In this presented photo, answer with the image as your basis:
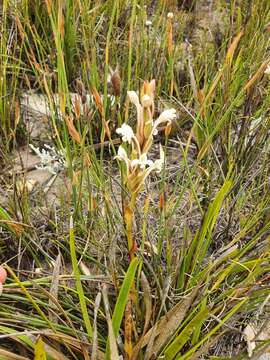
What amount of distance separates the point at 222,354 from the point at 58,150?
0.91m

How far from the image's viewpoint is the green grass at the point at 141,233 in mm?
963

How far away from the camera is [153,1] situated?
265 cm

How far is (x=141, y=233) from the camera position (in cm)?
125

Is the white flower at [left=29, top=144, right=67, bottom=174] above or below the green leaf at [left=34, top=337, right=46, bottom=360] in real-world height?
below

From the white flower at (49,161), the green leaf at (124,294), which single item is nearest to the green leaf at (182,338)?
the green leaf at (124,294)

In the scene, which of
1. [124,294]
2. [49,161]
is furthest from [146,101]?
[49,161]

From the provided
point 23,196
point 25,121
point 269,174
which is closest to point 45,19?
point 25,121

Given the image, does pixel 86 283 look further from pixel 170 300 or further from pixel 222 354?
pixel 222 354

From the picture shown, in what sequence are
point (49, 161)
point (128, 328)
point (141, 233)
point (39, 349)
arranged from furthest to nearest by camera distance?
point (49, 161) → point (141, 233) → point (128, 328) → point (39, 349)

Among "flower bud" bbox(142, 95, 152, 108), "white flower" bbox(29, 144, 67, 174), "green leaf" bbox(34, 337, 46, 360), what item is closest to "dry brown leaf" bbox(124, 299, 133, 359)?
"green leaf" bbox(34, 337, 46, 360)

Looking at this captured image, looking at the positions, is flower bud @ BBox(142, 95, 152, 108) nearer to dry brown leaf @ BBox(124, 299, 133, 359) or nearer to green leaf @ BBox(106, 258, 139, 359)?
green leaf @ BBox(106, 258, 139, 359)

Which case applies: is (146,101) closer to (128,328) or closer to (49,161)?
(128,328)

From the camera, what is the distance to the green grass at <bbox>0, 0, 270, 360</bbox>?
963 mm

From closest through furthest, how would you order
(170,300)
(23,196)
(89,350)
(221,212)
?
1. (89,350)
2. (170,300)
3. (23,196)
4. (221,212)
